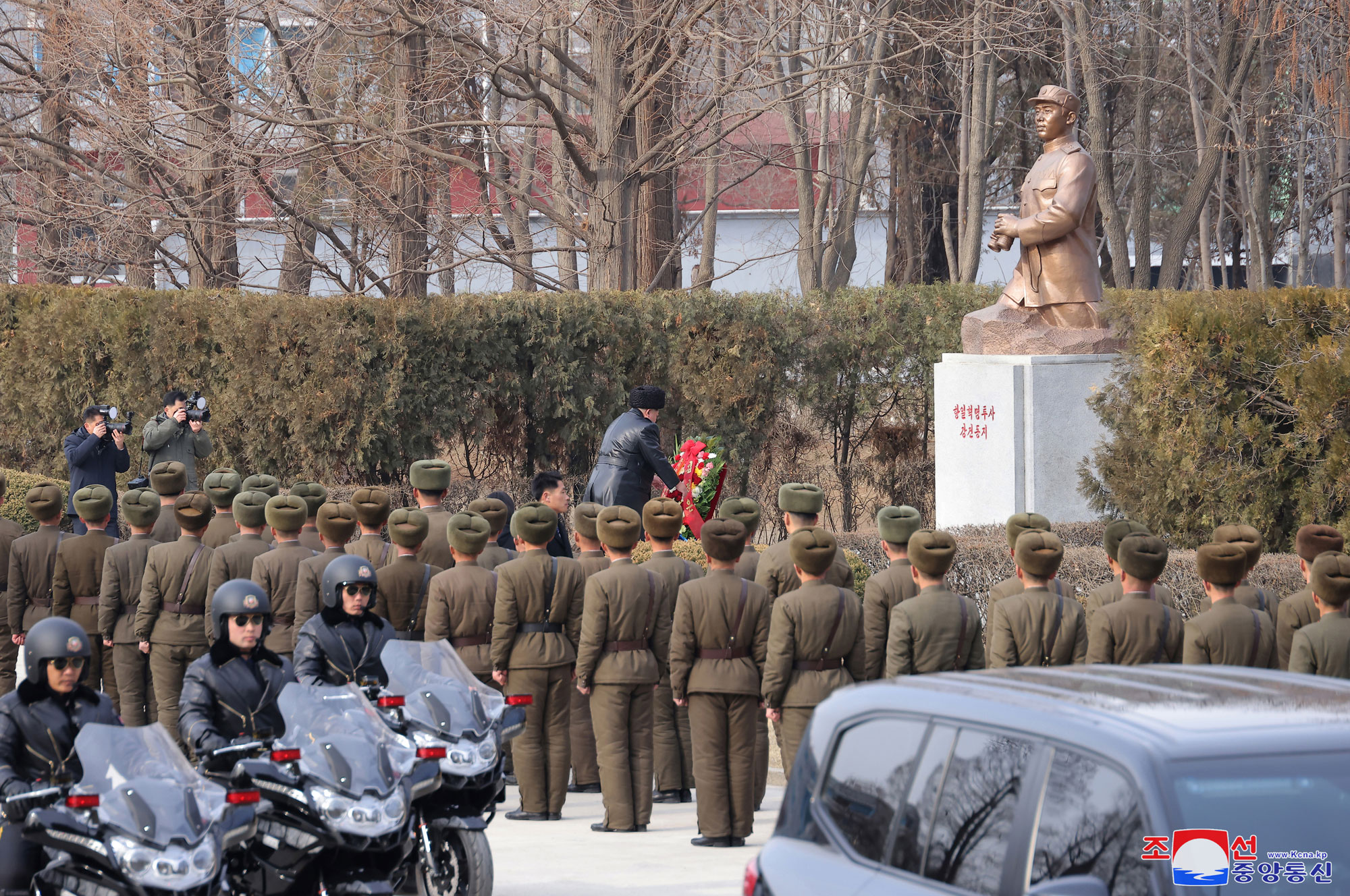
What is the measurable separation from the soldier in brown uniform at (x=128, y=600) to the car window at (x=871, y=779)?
665 cm

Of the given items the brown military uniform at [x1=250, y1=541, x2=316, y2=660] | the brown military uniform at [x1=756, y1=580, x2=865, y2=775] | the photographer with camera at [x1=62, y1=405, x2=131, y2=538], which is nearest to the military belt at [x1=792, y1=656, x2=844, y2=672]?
the brown military uniform at [x1=756, y1=580, x2=865, y2=775]

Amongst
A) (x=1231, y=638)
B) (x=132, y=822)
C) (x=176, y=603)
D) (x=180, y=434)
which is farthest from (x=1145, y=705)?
(x=180, y=434)

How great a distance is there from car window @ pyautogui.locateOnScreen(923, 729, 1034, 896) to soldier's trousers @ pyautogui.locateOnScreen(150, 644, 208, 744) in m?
6.84

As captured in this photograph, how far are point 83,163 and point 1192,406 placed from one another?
1771 centimetres

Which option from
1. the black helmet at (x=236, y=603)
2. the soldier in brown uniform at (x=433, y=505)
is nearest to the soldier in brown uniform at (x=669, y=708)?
the soldier in brown uniform at (x=433, y=505)

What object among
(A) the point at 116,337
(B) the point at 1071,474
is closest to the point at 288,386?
(A) the point at 116,337

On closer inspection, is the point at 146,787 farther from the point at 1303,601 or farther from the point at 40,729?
the point at 1303,601

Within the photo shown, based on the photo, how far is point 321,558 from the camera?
9344 mm

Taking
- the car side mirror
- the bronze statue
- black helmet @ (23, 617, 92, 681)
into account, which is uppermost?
the bronze statue

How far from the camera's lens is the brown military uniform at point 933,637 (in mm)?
8023

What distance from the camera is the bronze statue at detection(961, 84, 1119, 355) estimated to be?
14.4 m

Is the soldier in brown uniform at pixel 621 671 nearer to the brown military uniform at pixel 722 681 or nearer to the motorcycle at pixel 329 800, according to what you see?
the brown military uniform at pixel 722 681

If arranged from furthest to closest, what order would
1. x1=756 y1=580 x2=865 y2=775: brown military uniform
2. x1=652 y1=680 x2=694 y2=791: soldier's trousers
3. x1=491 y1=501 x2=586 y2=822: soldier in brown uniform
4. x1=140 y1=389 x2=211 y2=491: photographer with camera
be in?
x1=140 y1=389 x2=211 y2=491: photographer with camera
x1=652 y1=680 x2=694 y2=791: soldier's trousers
x1=491 y1=501 x2=586 y2=822: soldier in brown uniform
x1=756 y1=580 x2=865 y2=775: brown military uniform

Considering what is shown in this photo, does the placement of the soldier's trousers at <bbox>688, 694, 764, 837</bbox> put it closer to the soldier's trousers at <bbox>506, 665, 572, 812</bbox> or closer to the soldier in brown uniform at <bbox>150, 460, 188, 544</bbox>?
the soldier's trousers at <bbox>506, 665, 572, 812</bbox>
